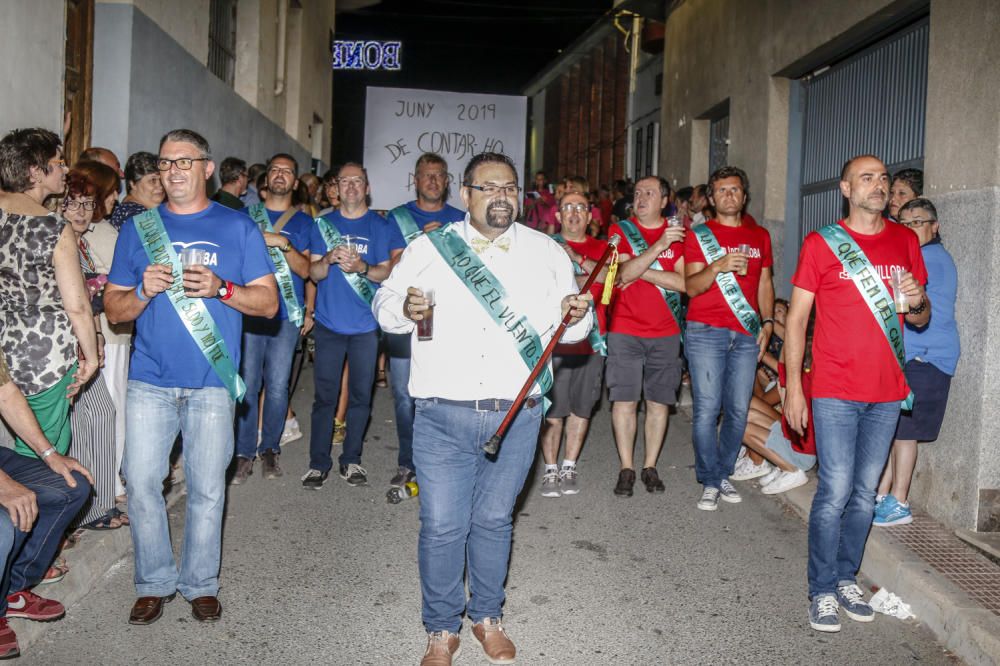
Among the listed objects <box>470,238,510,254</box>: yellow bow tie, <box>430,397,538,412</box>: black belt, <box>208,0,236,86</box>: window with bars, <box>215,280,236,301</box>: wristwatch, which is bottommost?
<box>430,397,538,412</box>: black belt

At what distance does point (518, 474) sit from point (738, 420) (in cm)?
307

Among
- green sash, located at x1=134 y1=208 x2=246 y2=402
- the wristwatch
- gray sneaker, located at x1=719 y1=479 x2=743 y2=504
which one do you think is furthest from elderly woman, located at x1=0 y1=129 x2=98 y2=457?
gray sneaker, located at x1=719 y1=479 x2=743 y2=504

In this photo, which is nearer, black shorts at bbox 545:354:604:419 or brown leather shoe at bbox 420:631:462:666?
brown leather shoe at bbox 420:631:462:666

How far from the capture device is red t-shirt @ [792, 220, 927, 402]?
4.85 meters

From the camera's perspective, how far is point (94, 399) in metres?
5.50

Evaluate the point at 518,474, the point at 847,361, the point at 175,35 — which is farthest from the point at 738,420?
the point at 175,35

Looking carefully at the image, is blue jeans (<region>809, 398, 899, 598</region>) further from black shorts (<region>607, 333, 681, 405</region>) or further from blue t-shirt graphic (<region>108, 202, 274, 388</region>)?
blue t-shirt graphic (<region>108, 202, 274, 388</region>)

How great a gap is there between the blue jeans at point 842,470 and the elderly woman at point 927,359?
1207 mm

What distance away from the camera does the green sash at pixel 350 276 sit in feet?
23.6

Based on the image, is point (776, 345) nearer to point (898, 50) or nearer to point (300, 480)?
point (898, 50)

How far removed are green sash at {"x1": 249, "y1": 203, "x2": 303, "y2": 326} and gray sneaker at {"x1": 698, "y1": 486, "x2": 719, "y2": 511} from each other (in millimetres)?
3177

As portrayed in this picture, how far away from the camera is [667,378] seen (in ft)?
23.9

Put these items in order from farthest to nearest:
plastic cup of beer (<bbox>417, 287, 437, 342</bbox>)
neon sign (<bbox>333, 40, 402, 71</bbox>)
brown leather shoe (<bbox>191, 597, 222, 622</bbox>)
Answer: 1. neon sign (<bbox>333, 40, 402, 71</bbox>)
2. brown leather shoe (<bbox>191, 597, 222, 622</bbox>)
3. plastic cup of beer (<bbox>417, 287, 437, 342</bbox>)

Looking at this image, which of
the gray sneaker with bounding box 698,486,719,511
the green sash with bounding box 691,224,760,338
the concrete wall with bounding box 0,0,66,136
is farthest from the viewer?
the gray sneaker with bounding box 698,486,719,511
